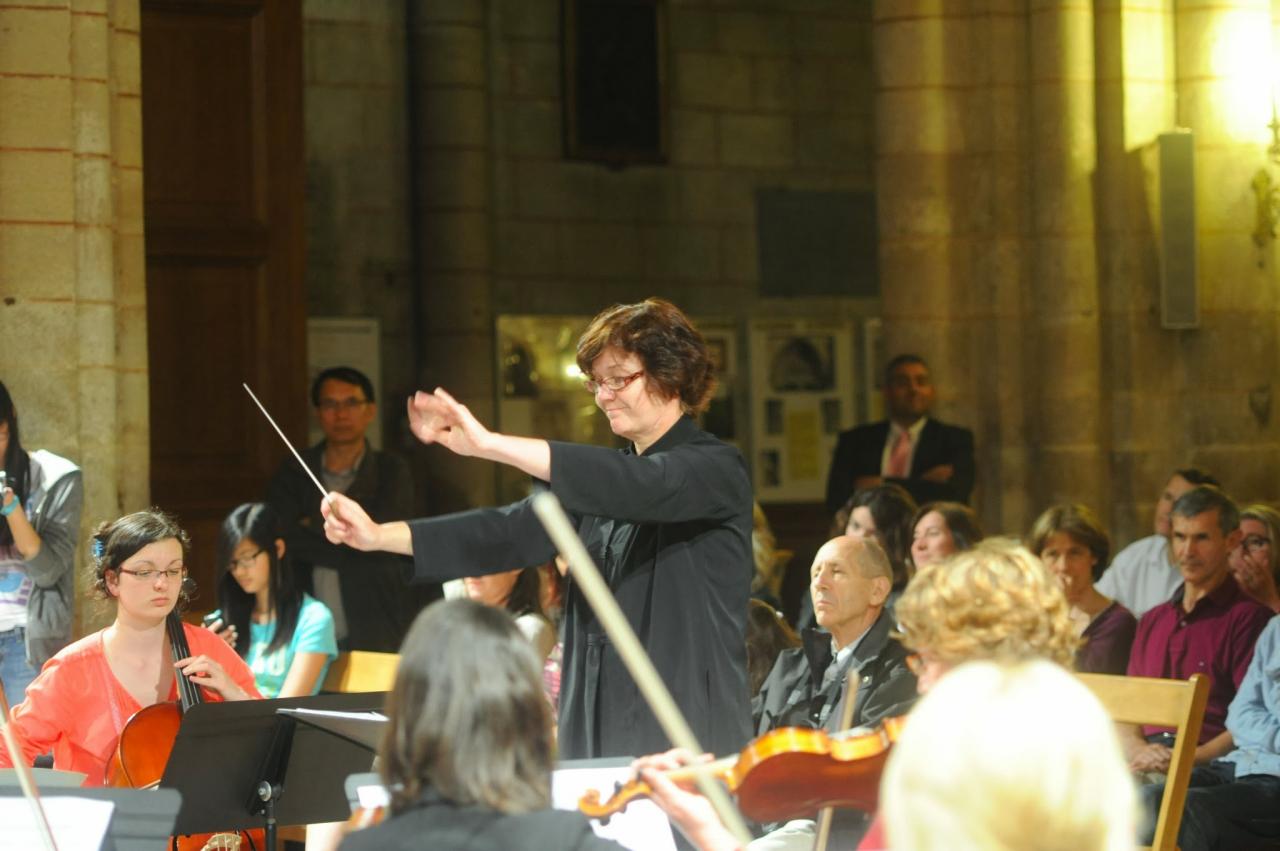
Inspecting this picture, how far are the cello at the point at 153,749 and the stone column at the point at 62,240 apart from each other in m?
1.81

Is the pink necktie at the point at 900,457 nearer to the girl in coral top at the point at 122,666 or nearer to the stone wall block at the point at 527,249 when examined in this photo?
the girl in coral top at the point at 122,666

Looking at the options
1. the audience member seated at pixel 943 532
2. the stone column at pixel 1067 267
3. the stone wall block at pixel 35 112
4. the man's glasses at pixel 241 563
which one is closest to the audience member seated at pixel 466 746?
the man's glasses at pixel 241 563

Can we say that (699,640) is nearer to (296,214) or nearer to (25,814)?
(25,814)

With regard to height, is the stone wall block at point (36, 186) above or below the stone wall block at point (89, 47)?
below

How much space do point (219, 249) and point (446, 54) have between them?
3.80 m

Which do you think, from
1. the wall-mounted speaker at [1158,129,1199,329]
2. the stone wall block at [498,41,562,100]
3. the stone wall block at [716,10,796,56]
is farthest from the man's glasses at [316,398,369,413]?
the stone wall block at [716,10,796,56]

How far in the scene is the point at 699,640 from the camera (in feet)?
10.8

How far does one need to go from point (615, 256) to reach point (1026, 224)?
14.1 feet

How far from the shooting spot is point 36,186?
232 inches

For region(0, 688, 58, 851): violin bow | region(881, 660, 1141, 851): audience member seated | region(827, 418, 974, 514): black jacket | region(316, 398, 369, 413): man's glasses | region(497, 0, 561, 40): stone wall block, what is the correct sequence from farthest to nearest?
1. region(497, 0, 561, 40): stone wall block
2. region(827, 418, 974, 514): black jacket
3. region(316, 398, 369, 413): man's glasses
4. region(0, 688, 58, 851): violin bow
5. region(881, 660, 1141, 851): audience member seated

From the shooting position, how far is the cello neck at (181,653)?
4.26m

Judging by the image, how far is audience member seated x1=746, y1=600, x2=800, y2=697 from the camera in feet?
17.1

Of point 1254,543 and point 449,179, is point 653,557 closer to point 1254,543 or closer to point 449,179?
point 1254,543

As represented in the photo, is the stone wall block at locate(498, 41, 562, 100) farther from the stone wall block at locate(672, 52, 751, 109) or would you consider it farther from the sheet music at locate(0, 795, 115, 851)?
the sheet music at locate(0, 795, 115, 851)
